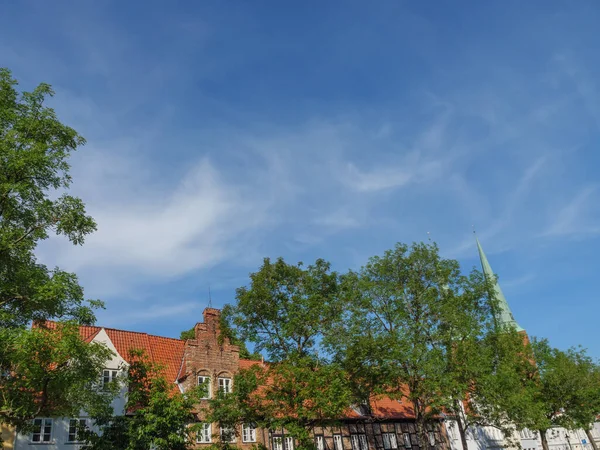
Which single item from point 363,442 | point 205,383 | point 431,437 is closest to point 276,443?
point 363,442

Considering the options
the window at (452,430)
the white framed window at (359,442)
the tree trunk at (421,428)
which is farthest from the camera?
the window at (452,430)

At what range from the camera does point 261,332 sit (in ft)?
106

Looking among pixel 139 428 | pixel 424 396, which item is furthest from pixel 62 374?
pixel 424 396

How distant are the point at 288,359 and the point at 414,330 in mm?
10984

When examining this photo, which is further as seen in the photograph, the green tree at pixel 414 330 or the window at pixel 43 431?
the green tree at pixel 414 330

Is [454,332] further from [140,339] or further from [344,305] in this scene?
[140,339]

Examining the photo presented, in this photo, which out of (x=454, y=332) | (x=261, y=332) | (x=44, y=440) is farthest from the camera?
(x=454, y=332)

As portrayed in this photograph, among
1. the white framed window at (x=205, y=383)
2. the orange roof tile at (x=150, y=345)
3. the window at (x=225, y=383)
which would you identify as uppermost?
the orange roof tile at (x=150, y=345)

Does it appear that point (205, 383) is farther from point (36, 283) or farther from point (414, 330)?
point (414, 330)

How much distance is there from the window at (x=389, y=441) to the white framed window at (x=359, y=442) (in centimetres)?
203

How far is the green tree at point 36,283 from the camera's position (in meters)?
16.5

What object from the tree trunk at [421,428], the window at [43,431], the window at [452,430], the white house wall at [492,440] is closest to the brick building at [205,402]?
the window at [43,431]

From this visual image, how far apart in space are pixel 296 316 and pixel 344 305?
457 centimetres

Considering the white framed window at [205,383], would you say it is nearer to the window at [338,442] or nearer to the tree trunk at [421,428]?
the window at [338,442]
